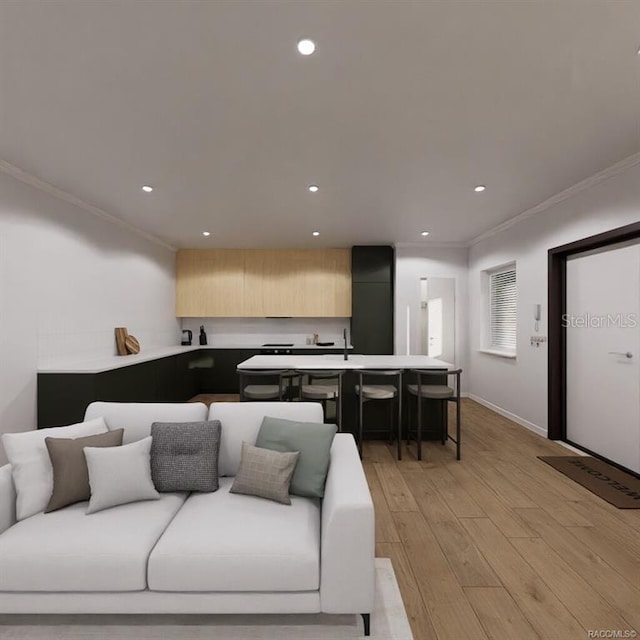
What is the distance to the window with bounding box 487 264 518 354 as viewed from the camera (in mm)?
5621

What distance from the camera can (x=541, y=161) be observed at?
3.33 metres

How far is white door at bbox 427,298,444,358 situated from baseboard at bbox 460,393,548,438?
905mm

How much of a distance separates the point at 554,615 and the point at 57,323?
4616 millimetres

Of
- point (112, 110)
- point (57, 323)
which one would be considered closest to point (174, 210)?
point (57, 323)

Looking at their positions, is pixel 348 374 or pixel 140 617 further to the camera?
pixel 348 374

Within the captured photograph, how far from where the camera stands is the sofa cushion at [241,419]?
241cm

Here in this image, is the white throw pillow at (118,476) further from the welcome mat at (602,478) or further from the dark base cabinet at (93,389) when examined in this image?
the welcome mat at (602,478)

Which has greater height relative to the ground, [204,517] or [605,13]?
[605,13]

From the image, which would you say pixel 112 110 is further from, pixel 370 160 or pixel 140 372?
pixel 140 372

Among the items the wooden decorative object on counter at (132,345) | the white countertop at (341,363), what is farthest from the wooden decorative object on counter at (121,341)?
the white countertop at (341,363)

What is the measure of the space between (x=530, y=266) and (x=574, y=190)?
1095 mm

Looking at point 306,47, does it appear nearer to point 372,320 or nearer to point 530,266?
point 530,266

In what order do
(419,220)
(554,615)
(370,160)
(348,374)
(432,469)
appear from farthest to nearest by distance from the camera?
(419,220) → (348,374) → (432,469) → (370,160) → (554,615)

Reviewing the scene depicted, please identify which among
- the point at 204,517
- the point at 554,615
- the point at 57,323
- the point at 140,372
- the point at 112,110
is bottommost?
the point at 554,615
